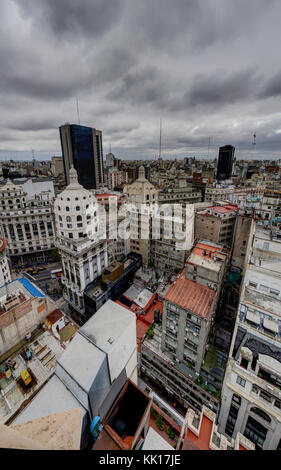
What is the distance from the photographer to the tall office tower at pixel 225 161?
523 feet

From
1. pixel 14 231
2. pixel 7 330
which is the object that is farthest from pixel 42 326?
pixel 14 231

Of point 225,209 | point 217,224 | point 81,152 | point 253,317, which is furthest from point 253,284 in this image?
point 81,152

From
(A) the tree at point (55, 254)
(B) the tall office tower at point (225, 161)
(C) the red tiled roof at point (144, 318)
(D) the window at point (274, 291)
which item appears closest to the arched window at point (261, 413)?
(D) the window at point (274, 291)

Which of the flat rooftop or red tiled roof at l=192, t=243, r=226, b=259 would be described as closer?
the flat rooftop

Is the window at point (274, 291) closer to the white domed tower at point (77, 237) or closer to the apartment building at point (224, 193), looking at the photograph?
the white domed tower at point (77, 237)

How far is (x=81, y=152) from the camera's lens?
122 meters

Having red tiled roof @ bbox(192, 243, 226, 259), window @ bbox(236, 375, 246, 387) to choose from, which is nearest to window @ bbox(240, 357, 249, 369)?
window @ bbox(236, 375, 246, 387)

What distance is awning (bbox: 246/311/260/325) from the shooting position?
72.5 ft

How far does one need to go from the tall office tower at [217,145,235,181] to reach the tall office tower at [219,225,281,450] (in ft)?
507

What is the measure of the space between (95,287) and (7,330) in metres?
18.2

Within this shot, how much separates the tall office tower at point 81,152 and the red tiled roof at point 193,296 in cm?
11464

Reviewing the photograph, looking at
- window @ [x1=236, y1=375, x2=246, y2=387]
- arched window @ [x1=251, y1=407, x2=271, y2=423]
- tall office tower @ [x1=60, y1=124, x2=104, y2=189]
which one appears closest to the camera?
arched window @ [x1=251, y1=407, x2=271, y2=423]

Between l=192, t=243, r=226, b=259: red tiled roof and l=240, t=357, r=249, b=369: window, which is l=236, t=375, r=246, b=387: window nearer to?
l=240, t=357, r=249, b=369: window
